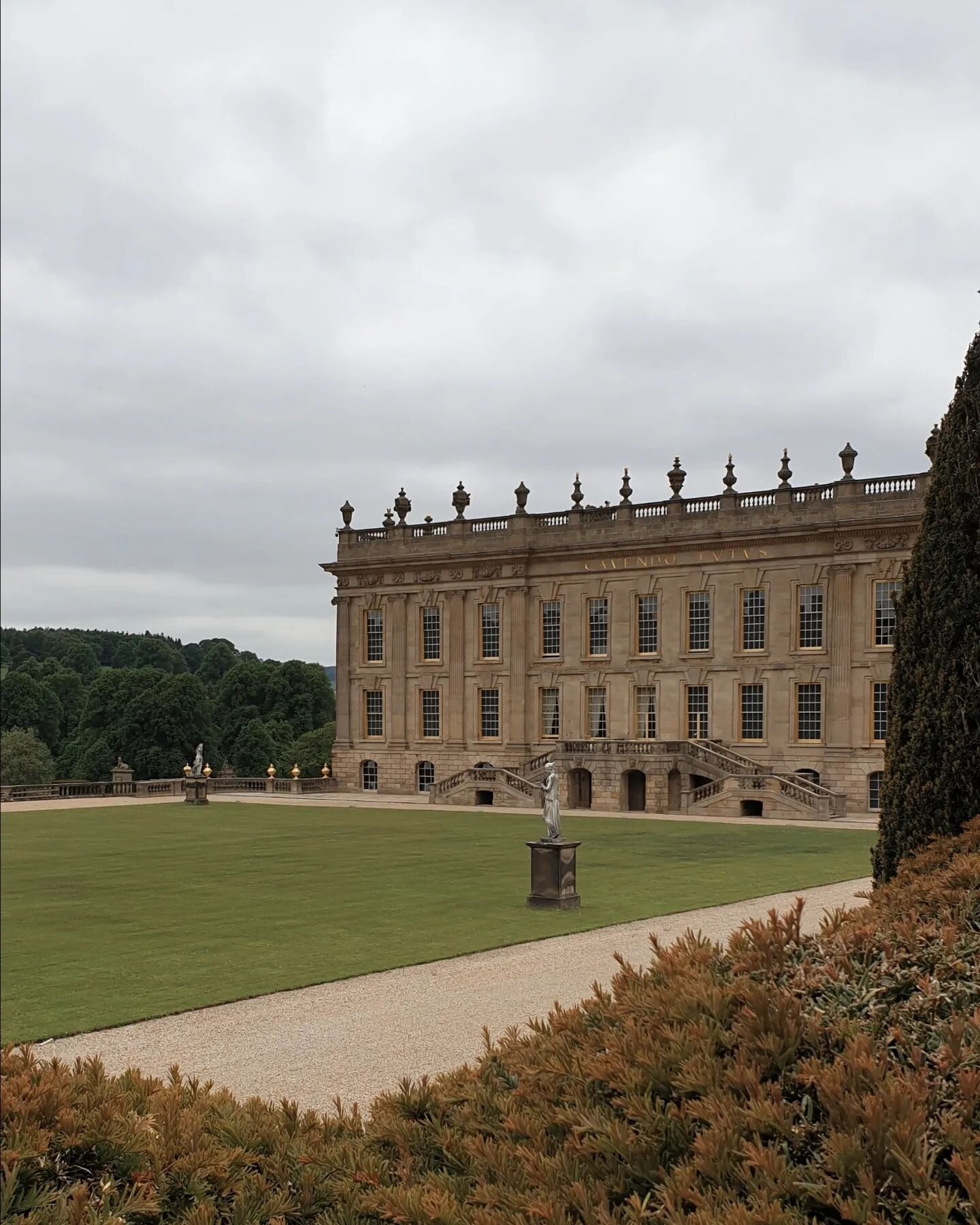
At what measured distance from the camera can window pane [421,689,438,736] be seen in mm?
63719

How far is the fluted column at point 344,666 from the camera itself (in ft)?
218

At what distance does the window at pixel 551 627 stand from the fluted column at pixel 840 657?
13113 millimetres

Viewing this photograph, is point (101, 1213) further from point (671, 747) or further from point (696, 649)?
point (696, 649)

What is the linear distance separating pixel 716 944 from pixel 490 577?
55.0 meters

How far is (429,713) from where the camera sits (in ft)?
210

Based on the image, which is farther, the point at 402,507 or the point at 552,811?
the point at 402,507

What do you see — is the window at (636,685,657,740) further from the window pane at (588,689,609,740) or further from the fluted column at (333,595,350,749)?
the fluted column at (333,595,350,749)

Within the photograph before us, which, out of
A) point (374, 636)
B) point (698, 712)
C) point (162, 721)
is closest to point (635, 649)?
point (698, 712)

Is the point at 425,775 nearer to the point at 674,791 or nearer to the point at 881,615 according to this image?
the point at 674,791

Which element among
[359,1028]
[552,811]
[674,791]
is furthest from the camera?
[674,791]

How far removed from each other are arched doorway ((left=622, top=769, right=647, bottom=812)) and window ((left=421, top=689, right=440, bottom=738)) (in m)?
13.6

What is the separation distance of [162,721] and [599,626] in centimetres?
3347

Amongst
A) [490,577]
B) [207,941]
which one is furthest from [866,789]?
[207,941]

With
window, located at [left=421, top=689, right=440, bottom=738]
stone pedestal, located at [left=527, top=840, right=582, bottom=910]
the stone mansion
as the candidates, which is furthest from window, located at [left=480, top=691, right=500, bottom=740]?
stone pedestal, located at [left=527, top=840, right=582, bottom=910]
